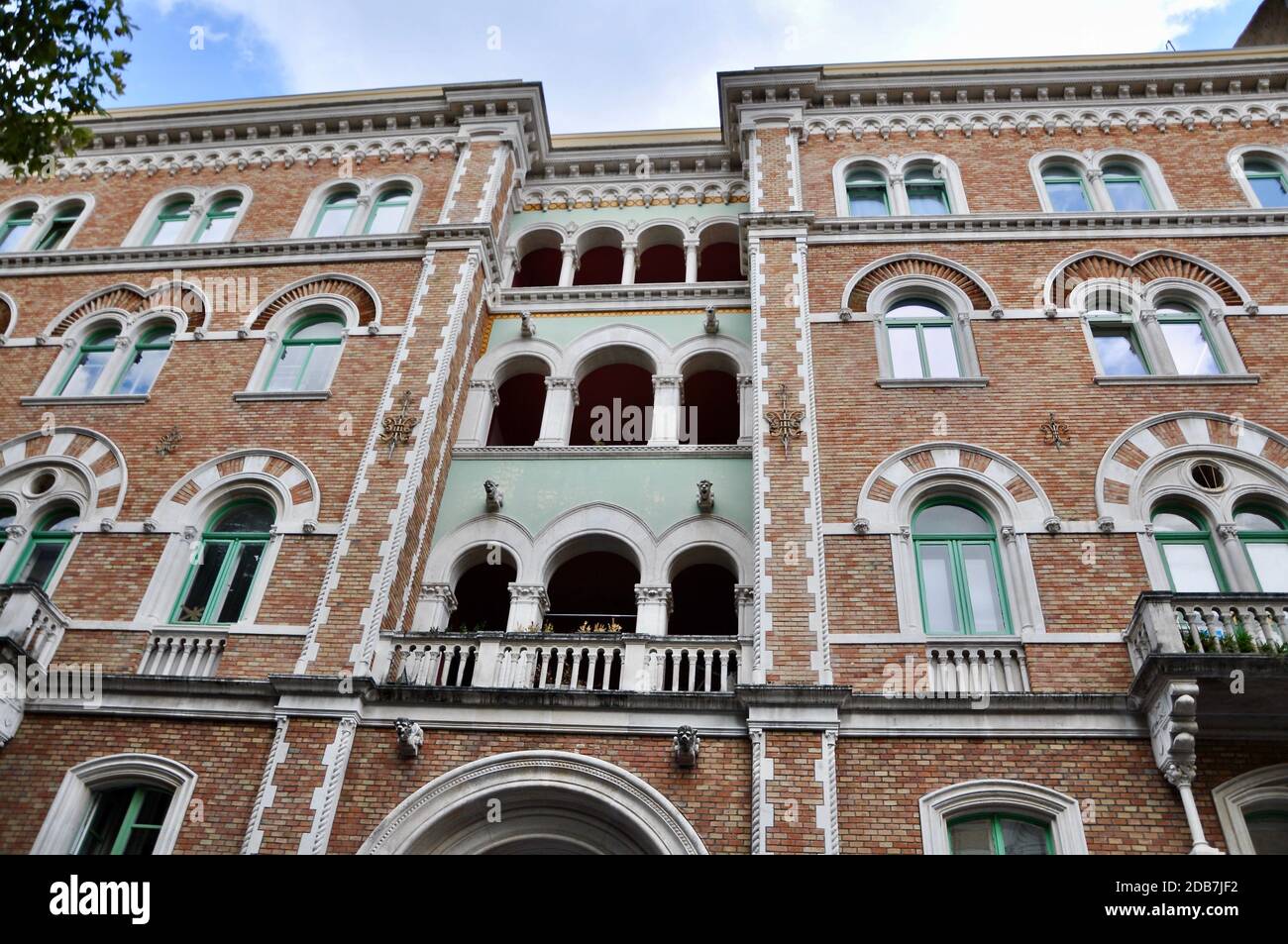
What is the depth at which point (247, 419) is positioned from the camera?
648 inches

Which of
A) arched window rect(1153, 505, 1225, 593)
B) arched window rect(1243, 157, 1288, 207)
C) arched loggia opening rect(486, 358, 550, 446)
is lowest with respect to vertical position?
arched window rect(1153, 505, 1225, 593)

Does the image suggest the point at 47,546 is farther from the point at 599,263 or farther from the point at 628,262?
the point at 599,263

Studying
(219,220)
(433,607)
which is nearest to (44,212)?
(219,220)

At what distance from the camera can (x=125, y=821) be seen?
12430 millimetres

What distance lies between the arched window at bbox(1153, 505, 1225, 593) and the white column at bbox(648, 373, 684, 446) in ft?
24.4

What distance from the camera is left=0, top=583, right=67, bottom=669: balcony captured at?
13.3m

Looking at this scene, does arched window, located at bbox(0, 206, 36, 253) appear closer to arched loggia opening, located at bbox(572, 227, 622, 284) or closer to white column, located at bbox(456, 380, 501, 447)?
white column, located at bbox(456, 380, 501, 447)

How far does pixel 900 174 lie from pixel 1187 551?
9.37m

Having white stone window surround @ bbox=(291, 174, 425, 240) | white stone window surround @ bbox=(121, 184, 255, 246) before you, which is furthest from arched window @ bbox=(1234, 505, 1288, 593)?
white stone window surround @ bbox=(121, 184, 255, 246)
